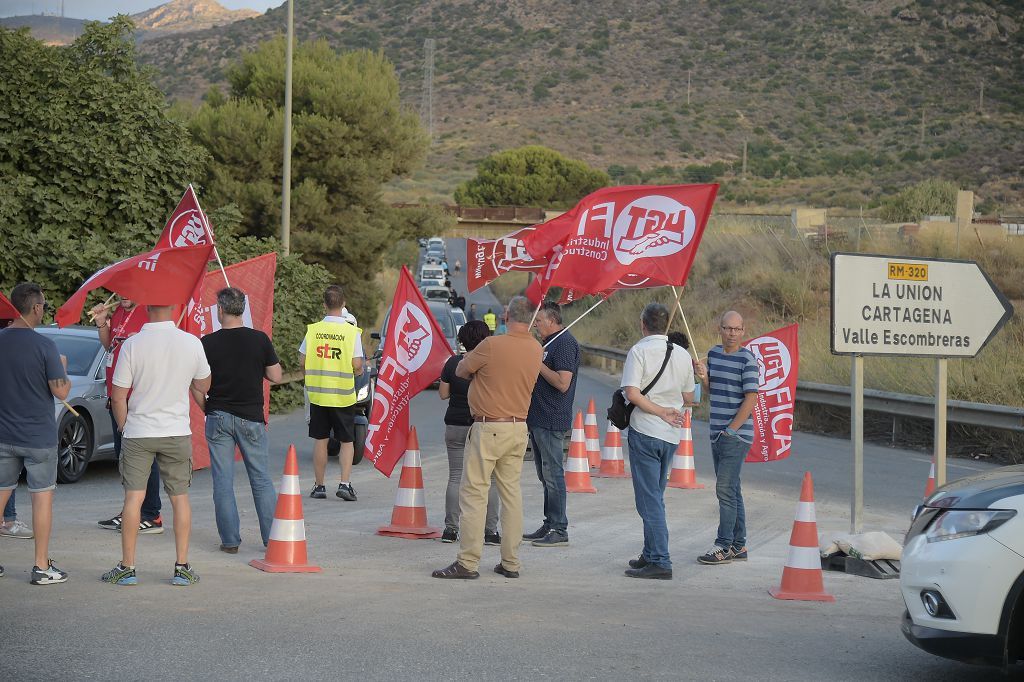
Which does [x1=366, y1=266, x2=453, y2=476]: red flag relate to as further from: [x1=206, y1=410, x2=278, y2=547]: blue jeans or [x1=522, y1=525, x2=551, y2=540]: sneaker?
[x1=206, y1=410, x2=278, y2=547]: blue jeans

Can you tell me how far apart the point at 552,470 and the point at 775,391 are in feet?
13.8

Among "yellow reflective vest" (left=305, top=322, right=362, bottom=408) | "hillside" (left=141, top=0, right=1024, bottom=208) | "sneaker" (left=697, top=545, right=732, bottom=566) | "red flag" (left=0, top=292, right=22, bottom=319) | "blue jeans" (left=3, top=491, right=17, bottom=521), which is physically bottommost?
"sneaker" (left=697, top=545, right=732, bottom=566)

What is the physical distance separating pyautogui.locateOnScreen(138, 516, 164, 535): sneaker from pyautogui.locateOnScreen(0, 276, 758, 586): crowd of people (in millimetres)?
12

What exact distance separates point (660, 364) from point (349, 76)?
88.5 ft

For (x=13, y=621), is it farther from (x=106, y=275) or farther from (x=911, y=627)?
(x=911, y=627)

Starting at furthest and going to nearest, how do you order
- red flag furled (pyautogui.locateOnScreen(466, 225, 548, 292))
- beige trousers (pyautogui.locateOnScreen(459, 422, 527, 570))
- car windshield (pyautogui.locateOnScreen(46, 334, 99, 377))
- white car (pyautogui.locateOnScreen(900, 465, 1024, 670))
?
1. red flag furled (pyautogui.locateOnScreen(466, 225, 548, 292))
2. car windshield (pyautogui.locateOnScreen(46, 334, 99, 377))
3. beige trousers (pyautogui.locateOnScreen(459, 422, 527, 570))
4. white car (pyautogui.locateOnScreen(900, 465, 1024, 670))

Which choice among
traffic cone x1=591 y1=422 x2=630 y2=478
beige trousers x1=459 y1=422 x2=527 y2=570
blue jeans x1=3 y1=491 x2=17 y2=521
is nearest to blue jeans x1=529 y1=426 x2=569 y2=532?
beige trousers x1=459 y1=422 x2=527 y2=570

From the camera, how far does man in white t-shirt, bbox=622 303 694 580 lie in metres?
8.79

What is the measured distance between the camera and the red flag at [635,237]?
444 inches

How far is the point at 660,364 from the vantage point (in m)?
8.91

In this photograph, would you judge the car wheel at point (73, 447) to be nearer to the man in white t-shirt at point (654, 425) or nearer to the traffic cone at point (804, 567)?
the man in white t-shirt at point (654, 425)

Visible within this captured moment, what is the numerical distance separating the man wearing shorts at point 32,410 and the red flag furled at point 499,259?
1024 centimetres

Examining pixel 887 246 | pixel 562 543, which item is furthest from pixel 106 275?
pixel 887 246

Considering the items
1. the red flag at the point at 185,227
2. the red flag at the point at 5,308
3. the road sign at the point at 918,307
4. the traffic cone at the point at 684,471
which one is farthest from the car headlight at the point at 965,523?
Result: the red flag at the point at 185,227
